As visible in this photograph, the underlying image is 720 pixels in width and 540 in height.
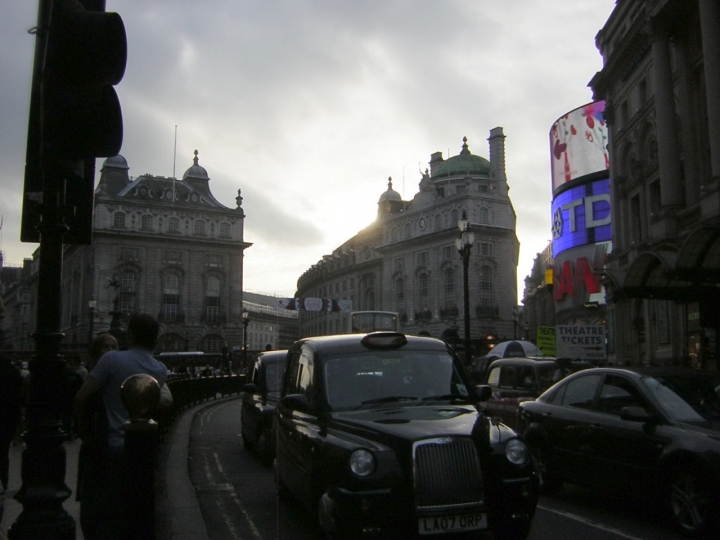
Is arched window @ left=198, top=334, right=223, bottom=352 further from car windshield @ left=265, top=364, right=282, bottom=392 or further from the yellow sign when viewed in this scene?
car windshield @ left=265, top=364, right=282, bottom=392

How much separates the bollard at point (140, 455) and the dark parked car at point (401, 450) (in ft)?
8.27

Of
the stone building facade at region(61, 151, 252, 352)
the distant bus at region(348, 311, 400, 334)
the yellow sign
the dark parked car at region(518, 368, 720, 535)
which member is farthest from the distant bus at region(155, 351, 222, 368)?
the dark parked car at region(518, 368, 720, 535)

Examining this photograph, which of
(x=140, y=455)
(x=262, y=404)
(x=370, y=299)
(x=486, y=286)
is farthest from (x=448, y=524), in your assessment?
(x=370, y=299)

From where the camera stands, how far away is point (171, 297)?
87.9 metres

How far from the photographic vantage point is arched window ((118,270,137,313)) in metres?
83.8

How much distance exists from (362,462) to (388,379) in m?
1.41

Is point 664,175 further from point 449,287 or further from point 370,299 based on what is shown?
point 370,299

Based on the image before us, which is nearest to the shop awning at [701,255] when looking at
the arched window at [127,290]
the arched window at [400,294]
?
the arched window at [400,294]

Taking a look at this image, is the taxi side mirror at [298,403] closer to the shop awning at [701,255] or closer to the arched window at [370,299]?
the shop awning at [701,255]

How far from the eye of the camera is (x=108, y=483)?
4.61m

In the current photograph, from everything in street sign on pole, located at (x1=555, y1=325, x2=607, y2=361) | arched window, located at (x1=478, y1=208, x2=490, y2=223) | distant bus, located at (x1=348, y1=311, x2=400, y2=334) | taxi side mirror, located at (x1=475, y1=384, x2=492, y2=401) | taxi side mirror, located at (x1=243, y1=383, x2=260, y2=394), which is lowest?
taxi side mirror, located at (x1=243, y1=383, x2=260, y2=394)

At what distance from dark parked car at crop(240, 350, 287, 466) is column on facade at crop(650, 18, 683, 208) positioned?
67.9 feet

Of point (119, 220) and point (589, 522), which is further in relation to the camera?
point (119, 220)

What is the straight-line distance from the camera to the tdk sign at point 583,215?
66562 millimetres
